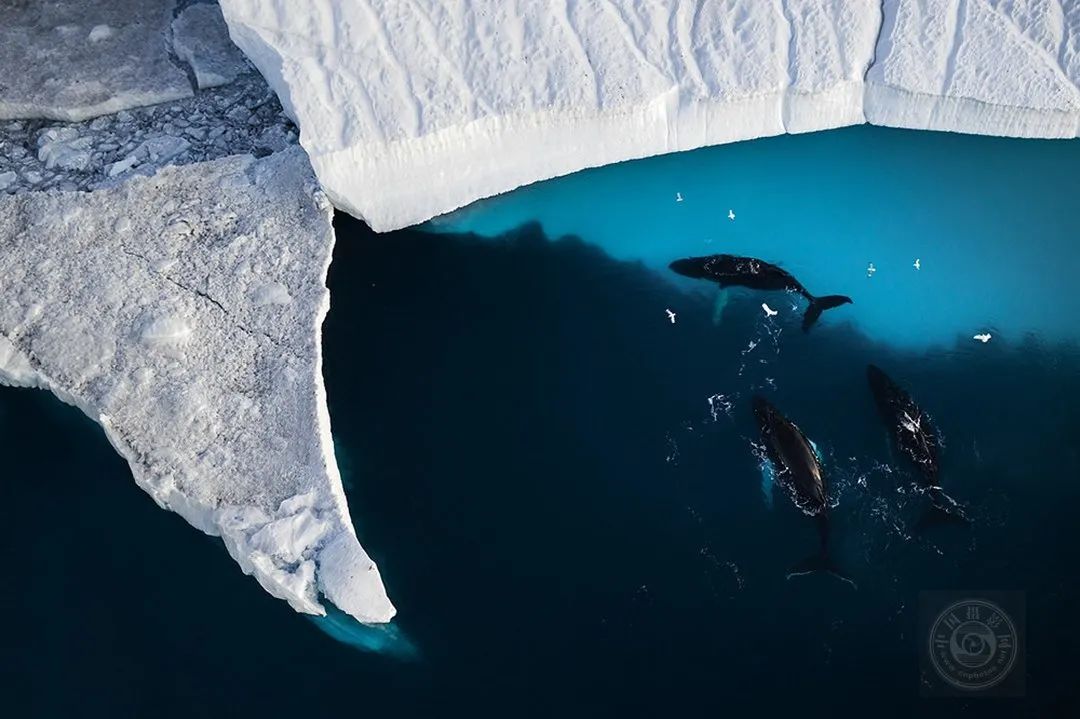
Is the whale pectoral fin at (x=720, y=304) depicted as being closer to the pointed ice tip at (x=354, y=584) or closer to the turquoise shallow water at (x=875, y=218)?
the turquoise shallow water at (x=875, y=218)

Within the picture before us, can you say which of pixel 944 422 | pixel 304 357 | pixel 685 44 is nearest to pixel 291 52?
pixel 304 357

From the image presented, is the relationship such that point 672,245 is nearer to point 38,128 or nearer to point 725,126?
point 725,126

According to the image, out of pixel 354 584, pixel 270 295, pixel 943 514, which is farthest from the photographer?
pixel 270 295

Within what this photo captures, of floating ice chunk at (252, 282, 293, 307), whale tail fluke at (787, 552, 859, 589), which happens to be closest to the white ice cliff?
floating ice chunk at (252, 282, 293, 307)

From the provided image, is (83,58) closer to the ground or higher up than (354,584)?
higher up

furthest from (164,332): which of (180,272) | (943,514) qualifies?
(943,514)

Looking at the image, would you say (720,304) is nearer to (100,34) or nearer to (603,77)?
(603,77)

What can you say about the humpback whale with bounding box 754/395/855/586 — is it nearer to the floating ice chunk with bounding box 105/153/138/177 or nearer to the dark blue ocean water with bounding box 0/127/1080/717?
the dark blue ocean water with bounding box 0/127/1080/717
